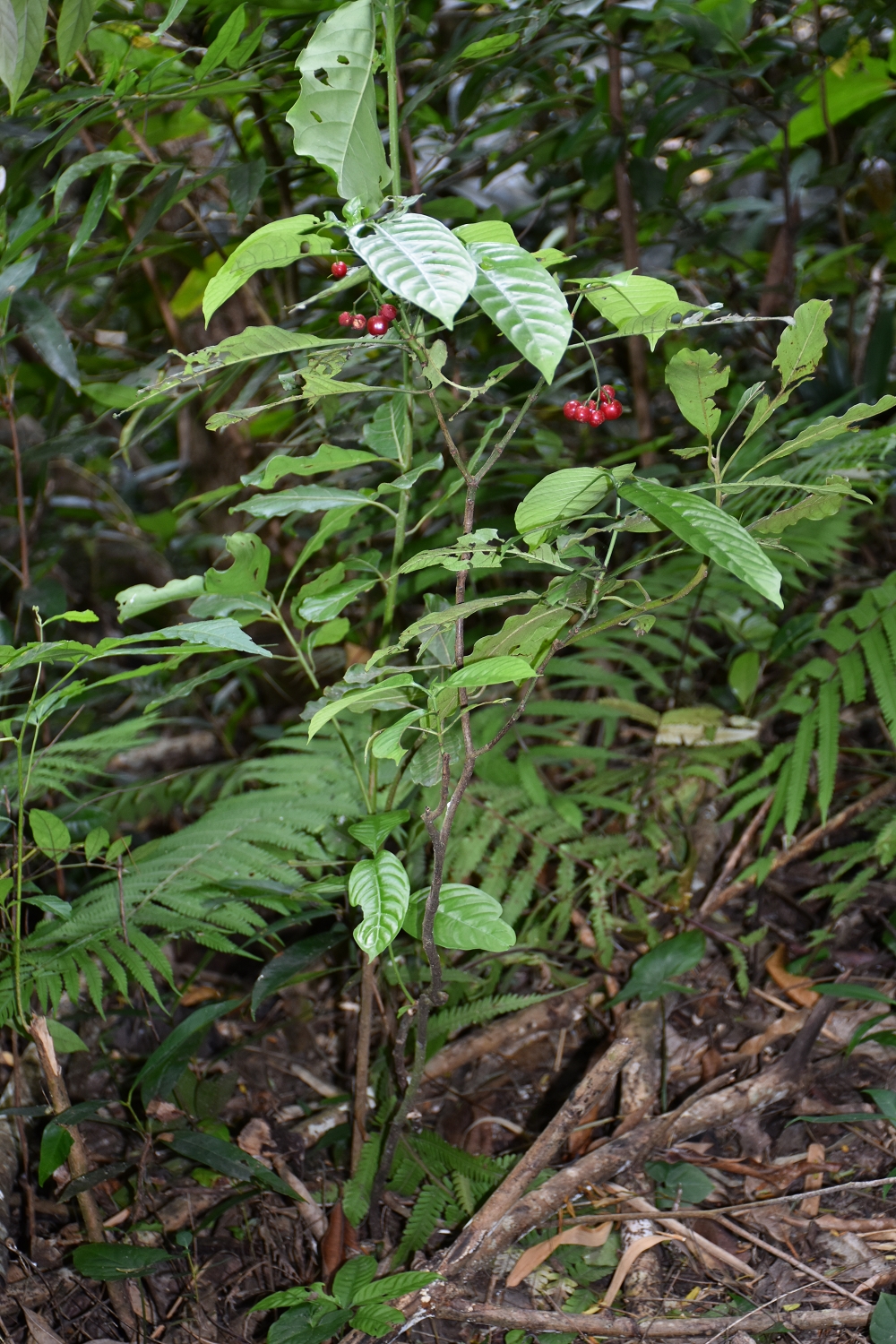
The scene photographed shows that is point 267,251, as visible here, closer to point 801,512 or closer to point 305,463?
point 305,463

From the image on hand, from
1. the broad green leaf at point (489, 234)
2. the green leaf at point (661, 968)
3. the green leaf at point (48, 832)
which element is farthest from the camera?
the green leaf at point (661, 968)

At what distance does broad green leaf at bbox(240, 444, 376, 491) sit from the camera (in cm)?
91

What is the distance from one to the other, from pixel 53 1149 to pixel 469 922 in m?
0.59

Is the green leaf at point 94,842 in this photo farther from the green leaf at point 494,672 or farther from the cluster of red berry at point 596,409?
the cluster of red berry at point 596,409

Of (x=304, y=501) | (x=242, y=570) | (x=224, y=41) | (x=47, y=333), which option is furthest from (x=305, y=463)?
(x=47, y=333)

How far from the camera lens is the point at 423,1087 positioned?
152 cm

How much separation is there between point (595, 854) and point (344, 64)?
1.28 m

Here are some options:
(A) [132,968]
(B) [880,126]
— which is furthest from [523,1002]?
(B) [880,126]

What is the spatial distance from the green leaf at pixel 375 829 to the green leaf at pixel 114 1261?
0.56m

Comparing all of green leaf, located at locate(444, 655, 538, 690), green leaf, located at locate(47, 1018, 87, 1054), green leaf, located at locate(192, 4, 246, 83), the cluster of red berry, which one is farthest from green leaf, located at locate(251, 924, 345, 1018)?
green leaf, located at locate(192, 4, 246, 83)

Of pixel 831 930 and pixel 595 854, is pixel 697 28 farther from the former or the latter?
pixel 831 930

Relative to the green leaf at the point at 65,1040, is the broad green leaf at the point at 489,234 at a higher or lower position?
higher

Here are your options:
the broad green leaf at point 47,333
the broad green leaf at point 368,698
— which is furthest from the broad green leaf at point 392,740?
the broad green leaf at point 47,333

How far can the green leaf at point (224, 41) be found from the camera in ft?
4.12
